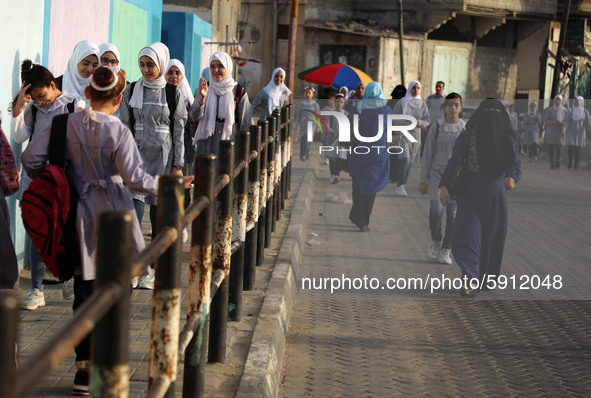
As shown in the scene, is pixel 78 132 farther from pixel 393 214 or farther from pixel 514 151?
pixel 393 214

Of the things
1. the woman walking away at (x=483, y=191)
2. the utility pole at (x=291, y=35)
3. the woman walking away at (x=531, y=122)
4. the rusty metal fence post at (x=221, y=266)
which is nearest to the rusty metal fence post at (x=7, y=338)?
the rusty metal fence post at (x=221, y=266)

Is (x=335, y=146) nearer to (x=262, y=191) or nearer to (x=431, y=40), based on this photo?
(x=262, y=191)

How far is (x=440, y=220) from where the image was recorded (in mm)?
9555

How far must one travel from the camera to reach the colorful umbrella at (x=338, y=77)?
92.5 feet

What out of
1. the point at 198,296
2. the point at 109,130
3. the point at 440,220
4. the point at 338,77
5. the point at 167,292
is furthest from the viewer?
the point at 338,77

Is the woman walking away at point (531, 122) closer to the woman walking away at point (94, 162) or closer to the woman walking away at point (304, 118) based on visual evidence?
the woman walking away at point (304, 118)

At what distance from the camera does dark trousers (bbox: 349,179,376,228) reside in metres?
10.9

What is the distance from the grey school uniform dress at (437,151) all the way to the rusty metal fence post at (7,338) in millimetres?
7865

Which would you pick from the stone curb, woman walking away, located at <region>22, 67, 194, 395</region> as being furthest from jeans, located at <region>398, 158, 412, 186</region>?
woman walking away, located at <region>22, 67, 194, 395</region>

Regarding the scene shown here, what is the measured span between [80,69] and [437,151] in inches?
149

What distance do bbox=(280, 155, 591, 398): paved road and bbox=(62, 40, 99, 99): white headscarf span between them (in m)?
2.41

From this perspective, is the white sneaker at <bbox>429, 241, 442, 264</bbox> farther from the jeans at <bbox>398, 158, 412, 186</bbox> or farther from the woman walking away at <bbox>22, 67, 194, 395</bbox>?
the woman walking away at <bbox>22, 67, 194, 395</bbox>

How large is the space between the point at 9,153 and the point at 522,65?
40623 millimetres

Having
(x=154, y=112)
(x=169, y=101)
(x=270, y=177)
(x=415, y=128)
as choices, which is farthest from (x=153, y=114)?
(x=415, y=128)
